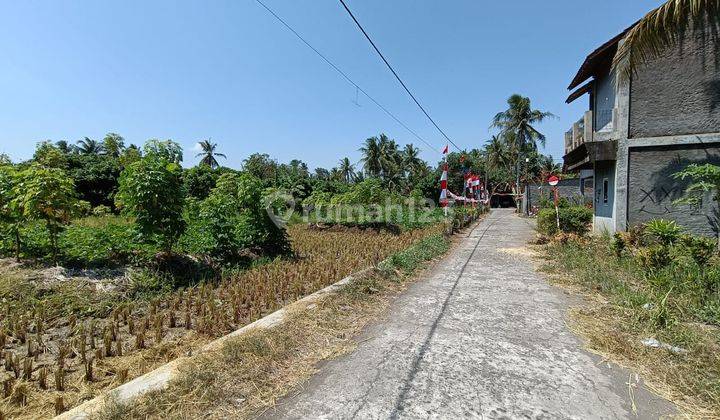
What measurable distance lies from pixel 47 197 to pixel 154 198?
1.70m

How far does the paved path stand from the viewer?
8.99 ft

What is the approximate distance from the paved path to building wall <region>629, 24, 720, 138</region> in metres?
7.75

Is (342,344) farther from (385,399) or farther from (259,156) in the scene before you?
(259,156)

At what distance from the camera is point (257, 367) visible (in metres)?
3.30

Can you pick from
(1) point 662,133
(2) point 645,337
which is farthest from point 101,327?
(1) point 662,133

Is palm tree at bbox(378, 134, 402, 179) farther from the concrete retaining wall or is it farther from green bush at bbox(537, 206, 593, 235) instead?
the concrete retaining wall

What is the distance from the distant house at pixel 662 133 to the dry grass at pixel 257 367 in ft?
30.1

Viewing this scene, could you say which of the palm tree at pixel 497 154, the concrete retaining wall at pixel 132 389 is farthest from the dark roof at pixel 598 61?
the palm tree at pixel 497 154

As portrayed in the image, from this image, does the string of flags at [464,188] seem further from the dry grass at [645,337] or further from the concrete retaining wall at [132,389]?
the concrete retaining wall at [132,389]

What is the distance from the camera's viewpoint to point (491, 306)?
529 centimetres

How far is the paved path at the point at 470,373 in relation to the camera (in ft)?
8.99

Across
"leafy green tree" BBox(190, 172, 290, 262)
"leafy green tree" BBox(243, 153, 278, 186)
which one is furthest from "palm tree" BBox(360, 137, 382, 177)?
"leafy green tree" BBox(190, 172, 290, 262)

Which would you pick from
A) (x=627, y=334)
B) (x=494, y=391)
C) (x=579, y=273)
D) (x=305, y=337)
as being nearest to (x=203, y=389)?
(x=305, y=337)

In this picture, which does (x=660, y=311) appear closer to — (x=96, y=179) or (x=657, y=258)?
(x=657, y=258)
